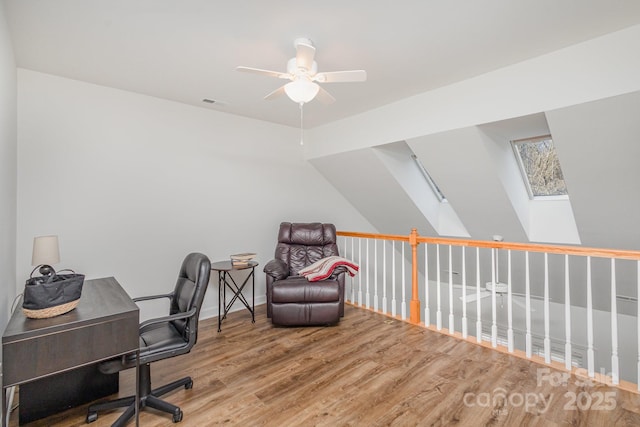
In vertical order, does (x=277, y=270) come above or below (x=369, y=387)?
above

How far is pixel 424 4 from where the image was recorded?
188cm

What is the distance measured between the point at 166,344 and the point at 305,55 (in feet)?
6.77

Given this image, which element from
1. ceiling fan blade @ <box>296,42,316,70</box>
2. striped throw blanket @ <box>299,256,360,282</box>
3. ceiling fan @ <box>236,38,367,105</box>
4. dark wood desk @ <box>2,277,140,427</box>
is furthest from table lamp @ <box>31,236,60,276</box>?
striped throw blanket @ <box>299,256,360,282</box>

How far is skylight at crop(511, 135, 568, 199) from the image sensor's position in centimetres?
370

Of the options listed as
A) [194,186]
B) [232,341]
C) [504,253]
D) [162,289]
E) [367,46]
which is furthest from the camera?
[504,253]

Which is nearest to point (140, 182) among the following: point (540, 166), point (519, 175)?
point (519, 175)

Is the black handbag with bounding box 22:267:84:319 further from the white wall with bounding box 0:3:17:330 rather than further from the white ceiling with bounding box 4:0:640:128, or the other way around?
the white ceiling with bounding box 4:0:640:128

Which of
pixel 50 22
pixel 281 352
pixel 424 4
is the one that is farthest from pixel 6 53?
pixel 281 352

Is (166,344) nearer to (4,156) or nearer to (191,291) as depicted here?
(191,291)

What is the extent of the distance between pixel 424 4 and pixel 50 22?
2.44 meters

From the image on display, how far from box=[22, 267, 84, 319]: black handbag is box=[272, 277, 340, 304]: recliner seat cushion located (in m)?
1.90

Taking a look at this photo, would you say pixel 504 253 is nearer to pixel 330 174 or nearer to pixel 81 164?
pixel 330 174

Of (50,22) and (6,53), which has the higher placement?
(50,22)

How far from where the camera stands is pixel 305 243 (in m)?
4.09
